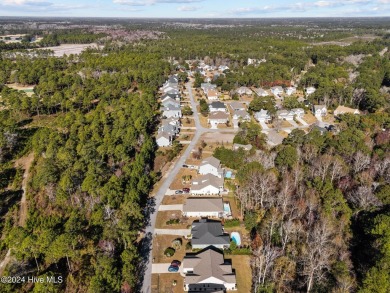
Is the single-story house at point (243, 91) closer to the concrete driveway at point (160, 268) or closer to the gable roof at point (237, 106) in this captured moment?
the gable roof at point (237, 106)

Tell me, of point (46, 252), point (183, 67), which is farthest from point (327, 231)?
point (183, 67)

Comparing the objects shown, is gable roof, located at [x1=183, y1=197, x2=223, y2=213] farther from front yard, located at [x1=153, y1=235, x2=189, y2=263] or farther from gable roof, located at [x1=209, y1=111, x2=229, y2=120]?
gable roof, located at [x1=209, y1=111, x2=229, y2=120]

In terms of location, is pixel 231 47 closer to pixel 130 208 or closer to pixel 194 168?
pixel 194 168

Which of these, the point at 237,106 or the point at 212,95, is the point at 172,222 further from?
the point at 212,95

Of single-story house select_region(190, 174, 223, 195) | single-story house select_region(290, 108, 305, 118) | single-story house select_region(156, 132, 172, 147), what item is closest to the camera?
single-story house select_region(190, 174, 223, 195)

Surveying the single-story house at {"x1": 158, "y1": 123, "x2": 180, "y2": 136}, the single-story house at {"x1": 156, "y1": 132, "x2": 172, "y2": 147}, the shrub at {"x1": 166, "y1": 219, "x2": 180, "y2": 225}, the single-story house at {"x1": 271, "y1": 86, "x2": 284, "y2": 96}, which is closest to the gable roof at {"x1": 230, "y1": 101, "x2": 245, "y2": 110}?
the single-story house at {"x1": 158, "y1": 123, "x2": 180, "y2": 136}
